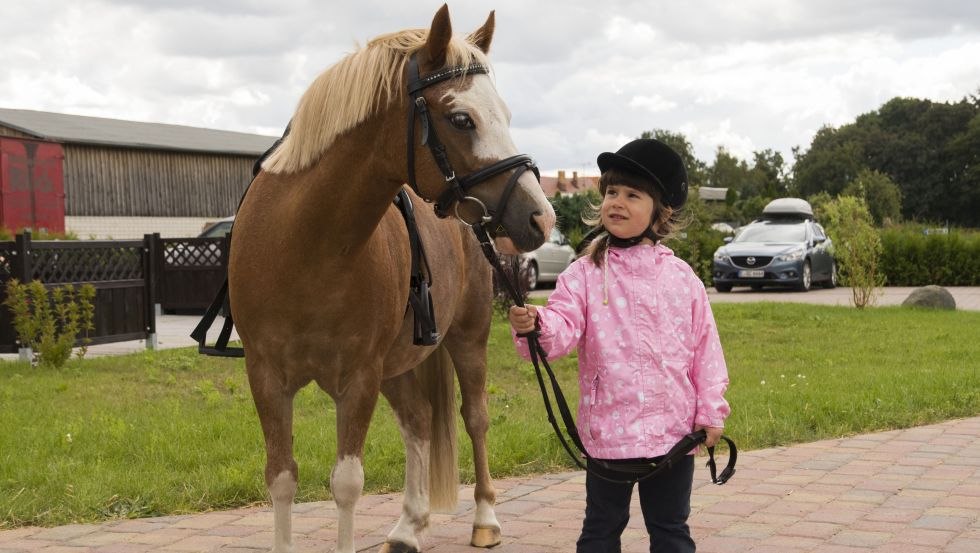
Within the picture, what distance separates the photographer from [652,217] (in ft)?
11.1

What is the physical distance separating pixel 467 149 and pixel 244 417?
4.56m

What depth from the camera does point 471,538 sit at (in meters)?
4.74

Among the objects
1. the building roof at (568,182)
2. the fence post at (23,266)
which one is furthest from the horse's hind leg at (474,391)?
the building roof at (568,182)

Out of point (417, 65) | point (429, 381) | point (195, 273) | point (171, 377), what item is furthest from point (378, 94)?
point (195, 273)

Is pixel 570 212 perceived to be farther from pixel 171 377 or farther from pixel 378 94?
pixel 378 94

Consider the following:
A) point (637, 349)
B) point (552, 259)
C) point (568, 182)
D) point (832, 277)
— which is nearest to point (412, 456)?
point (637, 349)

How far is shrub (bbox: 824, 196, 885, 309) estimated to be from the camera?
1691cm

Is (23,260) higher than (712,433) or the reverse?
higher

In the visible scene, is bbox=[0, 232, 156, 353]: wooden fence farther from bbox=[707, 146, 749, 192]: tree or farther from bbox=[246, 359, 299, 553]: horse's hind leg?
bbox=[707, 146, 749, 192]: tree

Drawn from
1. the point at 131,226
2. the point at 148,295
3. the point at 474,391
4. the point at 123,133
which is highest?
the point at 123,133

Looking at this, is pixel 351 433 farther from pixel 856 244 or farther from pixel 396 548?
pixel 856 244

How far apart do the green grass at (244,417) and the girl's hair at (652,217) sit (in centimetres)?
268

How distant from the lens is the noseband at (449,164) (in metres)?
3.08

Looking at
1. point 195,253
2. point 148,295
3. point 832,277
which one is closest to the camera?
point 148,295
